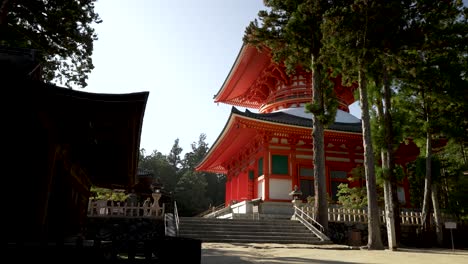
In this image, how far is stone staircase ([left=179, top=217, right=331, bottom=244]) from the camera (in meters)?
13.3

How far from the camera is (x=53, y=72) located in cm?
1800

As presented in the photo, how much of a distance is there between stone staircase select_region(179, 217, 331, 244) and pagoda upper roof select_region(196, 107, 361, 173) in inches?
221

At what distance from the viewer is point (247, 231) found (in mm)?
14211

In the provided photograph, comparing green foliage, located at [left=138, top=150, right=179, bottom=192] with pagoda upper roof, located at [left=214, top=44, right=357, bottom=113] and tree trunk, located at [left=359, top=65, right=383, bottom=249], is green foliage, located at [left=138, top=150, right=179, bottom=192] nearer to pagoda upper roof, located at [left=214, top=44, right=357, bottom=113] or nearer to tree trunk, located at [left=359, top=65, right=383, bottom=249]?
pagoda upper roof, located at [left=214, top=44, right=357, bottom=113]

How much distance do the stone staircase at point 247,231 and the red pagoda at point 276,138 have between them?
3.27 meters

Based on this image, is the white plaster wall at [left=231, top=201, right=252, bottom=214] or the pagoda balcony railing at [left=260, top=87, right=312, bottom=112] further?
the pagoda balcony railing at [left=260, top=87, right=312, bottom=112]

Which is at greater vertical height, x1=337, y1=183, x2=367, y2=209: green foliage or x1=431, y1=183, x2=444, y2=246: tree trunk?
x1=337, y1=183, x2=367, y2=209: green foliage

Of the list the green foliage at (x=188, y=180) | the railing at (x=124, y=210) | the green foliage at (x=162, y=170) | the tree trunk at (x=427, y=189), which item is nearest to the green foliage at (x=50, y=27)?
the railing at (x=124, y=210)

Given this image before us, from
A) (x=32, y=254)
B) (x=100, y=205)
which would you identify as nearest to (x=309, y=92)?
(x=100, y=205)

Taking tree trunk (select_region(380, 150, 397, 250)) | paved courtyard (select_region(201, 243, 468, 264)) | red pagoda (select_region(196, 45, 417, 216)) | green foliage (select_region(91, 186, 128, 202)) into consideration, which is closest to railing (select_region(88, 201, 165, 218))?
green foliage (select_region(91, 186, 128, 202))

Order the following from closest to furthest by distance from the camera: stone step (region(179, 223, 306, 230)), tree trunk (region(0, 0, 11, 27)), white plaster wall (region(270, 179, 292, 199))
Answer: tree trunk (region(0, 0, 11, 27)), stone step (region(179, 223, 306, 230)), white plaster wall (region(270, 179, 292, 199))

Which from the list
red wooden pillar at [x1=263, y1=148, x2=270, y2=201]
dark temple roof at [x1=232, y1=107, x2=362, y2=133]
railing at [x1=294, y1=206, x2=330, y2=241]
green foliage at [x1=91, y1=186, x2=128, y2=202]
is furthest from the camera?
green foliage at [x1=91, y1=186, x2=128, y2=202]

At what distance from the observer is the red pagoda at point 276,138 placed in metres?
19.7

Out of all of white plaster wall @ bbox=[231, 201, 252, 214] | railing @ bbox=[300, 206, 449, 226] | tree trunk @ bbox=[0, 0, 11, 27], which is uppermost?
tree trunk @ bbox=[0, 0, 11, 27]
